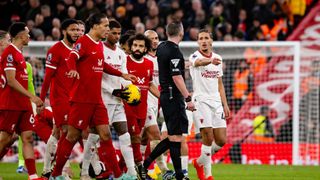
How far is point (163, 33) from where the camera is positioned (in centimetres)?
2286

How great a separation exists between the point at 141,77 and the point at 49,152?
1931mm

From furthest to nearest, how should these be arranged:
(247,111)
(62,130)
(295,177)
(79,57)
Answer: (247,111) → (295,177) → (62,130) → (79,57)

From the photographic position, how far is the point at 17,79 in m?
12.9

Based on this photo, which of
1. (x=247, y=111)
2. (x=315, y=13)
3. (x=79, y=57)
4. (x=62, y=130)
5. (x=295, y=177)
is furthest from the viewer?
(x=315, y=13)

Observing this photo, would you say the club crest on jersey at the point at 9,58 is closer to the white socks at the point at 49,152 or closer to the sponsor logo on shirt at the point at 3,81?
the sponsor logo on shirt at the point at 3,81

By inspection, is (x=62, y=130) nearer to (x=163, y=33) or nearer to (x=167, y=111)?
(x=167, y=111)

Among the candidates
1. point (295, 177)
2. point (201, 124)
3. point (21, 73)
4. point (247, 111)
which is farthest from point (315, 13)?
point (21, 73)

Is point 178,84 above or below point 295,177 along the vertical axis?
Answer: above

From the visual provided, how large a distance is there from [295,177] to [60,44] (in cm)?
483

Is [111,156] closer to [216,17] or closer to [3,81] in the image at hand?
[3,81]

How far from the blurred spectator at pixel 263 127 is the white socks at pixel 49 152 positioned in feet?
28.5

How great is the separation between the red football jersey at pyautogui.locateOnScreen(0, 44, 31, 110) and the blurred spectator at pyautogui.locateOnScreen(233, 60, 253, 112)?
993 cm

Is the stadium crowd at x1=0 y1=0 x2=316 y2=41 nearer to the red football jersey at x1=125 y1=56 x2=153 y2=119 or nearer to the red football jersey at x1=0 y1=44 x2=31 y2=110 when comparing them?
the red football jersey at x1=125 y1=56 x2=153 y2=119

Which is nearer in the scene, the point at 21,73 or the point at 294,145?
the point at 21,73
